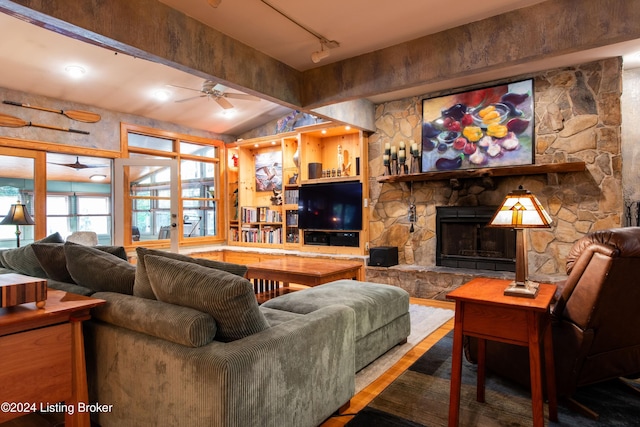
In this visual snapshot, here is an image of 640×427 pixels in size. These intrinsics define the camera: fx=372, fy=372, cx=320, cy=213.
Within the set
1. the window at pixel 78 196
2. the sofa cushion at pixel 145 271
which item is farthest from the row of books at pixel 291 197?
the sofa cushion at pixel 145 271

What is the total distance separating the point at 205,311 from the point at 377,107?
15.4ft

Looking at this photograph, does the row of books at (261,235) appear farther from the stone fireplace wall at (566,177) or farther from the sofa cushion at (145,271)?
the sofa cushion at (145,271)

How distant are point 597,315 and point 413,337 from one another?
1606mm

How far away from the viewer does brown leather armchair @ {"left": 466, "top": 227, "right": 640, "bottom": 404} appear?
1845 millimetres

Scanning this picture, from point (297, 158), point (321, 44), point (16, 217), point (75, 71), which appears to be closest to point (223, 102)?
point (297, 158)

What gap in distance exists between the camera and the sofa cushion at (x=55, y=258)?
230 cm

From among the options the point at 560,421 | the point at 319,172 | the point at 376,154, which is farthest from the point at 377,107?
the point at 560,421

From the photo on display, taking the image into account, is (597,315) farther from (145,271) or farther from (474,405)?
(145,271)

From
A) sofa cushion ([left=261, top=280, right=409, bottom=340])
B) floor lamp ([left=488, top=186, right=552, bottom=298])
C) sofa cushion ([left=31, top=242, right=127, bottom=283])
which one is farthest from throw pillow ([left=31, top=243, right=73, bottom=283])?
floor lamp ([left=488, top=186, right=552, bottom=298])

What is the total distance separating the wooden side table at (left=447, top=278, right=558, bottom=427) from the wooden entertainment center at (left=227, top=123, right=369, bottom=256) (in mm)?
3599

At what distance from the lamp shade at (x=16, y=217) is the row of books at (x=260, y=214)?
330 centimetres

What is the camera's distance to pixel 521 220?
1.91 m

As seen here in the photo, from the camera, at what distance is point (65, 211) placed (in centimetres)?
522

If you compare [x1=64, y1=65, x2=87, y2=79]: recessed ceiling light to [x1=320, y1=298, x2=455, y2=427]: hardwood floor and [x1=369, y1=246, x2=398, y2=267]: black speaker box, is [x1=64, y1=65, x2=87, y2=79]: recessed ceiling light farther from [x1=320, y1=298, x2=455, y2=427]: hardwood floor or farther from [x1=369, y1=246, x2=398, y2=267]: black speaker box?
[x1=320, y1=298, x2=455, y2=427]: hardwood floor
